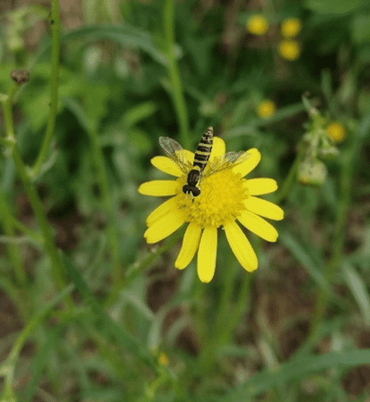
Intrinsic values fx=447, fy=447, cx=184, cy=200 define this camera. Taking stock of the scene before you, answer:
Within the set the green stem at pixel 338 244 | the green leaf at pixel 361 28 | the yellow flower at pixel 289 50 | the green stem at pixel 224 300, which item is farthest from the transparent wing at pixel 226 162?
the yellow flower at pixel 289 50

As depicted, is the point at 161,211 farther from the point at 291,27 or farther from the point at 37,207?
the point at 291,27

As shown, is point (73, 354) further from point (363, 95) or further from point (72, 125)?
point (363, 95)

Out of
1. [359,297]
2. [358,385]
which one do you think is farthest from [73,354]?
[358,385]

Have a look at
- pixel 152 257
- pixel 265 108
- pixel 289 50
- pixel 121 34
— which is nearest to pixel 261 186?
pixel 152 257

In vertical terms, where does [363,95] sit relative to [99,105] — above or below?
below

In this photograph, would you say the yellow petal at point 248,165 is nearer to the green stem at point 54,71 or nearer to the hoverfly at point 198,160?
the hoverfly at point 198,160

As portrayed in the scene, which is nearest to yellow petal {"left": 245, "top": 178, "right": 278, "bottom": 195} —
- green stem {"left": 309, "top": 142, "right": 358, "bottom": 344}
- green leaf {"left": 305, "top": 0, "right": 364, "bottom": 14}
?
green stem {"left": 309, "top": 142, "right": 358, "bottom": 344}

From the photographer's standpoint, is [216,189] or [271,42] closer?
[216,189]
